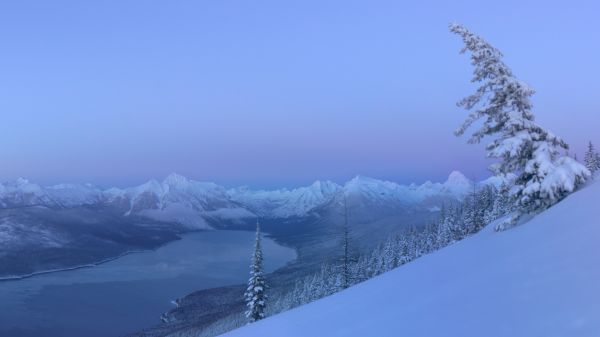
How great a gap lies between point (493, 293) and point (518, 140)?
752 cm

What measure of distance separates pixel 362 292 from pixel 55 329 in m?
154

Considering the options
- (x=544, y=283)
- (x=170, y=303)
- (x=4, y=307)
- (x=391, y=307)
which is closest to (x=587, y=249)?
(x=544, y=283)

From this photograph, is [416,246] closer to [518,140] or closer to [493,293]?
[518,140]

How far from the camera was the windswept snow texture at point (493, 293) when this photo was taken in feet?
25.3

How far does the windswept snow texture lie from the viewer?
771cm

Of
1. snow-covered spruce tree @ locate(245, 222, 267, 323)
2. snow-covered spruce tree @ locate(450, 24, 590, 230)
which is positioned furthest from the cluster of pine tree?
snow-covered spruce tree @ locate(450, 24, 590, 230)

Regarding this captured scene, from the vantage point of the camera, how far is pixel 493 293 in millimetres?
9625

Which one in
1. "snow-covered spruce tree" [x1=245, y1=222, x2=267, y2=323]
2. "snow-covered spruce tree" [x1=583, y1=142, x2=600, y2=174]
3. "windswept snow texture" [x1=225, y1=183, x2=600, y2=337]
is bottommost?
"windswept snow texture" [x1=225, y1=183, x2=600, y2=337]

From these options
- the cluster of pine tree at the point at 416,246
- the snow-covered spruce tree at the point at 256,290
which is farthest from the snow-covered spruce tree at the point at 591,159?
the snow-covered spruce tree at the point at 256,290

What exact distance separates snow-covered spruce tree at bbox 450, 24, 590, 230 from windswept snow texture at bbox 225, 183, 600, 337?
3.26ft

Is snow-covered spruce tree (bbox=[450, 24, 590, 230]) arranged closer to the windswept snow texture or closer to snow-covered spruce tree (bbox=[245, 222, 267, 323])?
the windswept snow texture

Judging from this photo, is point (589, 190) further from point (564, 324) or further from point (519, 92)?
point (564, 324)

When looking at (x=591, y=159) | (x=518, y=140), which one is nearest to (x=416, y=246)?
(x=591, y=159)

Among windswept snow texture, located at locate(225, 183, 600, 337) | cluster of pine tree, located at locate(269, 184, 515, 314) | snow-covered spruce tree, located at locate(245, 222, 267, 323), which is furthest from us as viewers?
cluster of pine tree, located at locate(269, 184, 515, 314)
